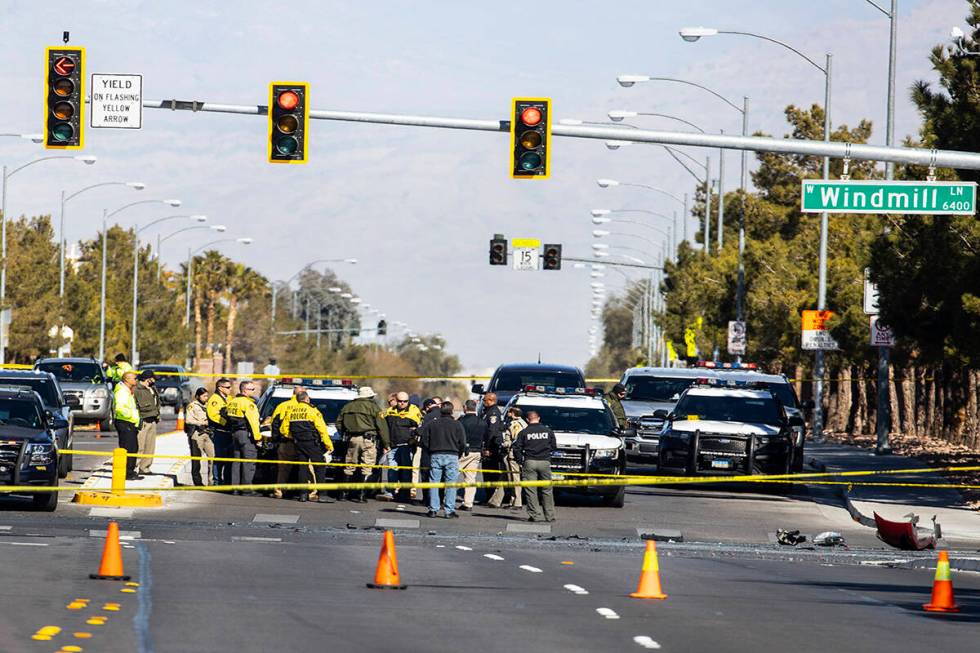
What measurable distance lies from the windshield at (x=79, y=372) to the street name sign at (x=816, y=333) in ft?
57.2

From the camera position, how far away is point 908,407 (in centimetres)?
5159

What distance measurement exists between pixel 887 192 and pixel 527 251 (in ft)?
148

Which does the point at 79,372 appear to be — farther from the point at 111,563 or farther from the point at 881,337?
the point at 111,563

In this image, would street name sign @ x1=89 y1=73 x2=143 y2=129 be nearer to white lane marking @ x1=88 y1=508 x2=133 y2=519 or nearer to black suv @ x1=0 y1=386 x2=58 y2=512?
black suv @ x1=0 y1=386 x2=58 y2=512

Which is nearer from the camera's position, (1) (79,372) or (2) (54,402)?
(2) (54,402)

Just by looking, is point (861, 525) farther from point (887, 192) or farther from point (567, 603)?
point (567, 603)

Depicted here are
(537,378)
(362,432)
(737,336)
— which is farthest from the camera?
(737,336)

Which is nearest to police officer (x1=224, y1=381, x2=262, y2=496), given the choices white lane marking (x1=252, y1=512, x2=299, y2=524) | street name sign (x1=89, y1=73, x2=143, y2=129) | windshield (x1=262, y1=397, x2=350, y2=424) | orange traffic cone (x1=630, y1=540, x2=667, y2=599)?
windshield (x1=262, y1=397, x2=350, y2=424)

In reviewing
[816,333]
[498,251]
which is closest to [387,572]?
[816,333]

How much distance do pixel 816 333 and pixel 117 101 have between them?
2123cm

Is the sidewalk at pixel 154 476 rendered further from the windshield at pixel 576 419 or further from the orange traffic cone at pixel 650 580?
the orange traffic cone at pixel 650 580

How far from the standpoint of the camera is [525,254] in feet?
230

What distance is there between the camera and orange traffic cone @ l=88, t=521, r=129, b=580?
16.8m

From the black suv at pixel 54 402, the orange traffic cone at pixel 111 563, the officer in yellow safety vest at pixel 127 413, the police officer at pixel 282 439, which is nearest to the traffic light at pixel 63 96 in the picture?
the officer in yellow safety vest at pixel 127 413
